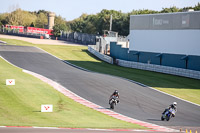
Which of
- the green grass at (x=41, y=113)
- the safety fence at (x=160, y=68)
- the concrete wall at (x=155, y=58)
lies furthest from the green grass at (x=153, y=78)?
the green grass at (x=41, y=113)

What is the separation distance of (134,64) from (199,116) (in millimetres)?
28393

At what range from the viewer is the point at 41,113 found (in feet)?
72.7

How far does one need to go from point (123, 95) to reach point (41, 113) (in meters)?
11.7

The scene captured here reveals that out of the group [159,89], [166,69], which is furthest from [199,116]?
[166,69]

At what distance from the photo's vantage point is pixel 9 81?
99.3ft

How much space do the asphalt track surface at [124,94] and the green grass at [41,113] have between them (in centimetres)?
274

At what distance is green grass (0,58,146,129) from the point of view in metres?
19.8

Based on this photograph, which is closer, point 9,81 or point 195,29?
point 9,81

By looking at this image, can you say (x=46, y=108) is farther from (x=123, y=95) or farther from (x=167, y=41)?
(x=167, y=41)

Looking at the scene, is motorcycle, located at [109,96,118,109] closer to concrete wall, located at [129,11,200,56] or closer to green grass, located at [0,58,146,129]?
green grass, located at [0,58,146,129]

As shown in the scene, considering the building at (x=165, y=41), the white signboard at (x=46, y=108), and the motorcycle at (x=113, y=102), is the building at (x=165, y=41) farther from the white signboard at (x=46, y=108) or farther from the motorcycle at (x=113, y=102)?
the white signboard at (x=46, y=108)

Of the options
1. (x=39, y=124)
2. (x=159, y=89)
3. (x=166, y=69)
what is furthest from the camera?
(x=166, y=69)

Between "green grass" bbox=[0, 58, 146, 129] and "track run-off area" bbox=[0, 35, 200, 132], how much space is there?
2235 millimetres

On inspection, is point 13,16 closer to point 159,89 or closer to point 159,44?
point 159,44
